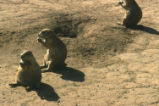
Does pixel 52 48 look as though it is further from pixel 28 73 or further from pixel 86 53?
pixel 86 53

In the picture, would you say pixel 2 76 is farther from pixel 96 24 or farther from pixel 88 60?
pixel 96 24

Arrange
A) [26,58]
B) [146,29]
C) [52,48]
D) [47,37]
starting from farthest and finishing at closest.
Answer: [146,29] → [52,48] → [47,37] → [26,58]

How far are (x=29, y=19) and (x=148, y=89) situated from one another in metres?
4.87

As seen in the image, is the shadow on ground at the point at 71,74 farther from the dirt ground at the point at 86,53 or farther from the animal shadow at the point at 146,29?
the animal shadow at the point at 146,29

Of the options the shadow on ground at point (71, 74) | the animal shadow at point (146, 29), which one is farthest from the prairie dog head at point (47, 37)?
the animal shadow at point (146, 29)

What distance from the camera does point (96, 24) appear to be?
841 centimetres

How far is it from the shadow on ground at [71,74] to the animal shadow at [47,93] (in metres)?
0.56

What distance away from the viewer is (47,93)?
498cm

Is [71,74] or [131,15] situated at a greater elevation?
[131,15]

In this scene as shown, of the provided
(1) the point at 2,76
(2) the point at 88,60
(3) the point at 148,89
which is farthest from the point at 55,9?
(3) the point at 148,89

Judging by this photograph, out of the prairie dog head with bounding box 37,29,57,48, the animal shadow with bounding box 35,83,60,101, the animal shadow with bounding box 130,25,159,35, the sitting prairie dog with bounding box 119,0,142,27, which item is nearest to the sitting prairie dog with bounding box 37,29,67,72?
the prairie dog head with bounding box 37,29,57,48

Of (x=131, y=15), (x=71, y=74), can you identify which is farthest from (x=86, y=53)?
(x=131, y=15)

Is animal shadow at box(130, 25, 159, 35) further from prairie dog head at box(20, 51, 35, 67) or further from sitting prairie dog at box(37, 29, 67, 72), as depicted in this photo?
prairie dog head at box(20, 51, 35, 67)

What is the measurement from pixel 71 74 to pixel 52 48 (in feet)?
2.40
